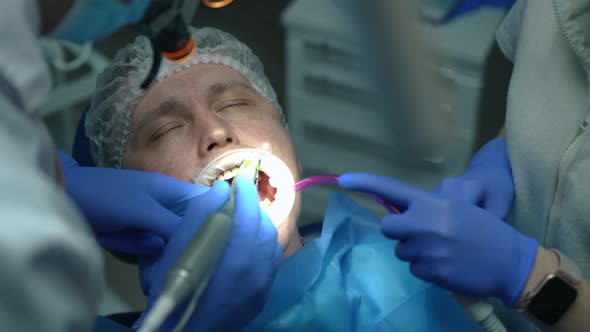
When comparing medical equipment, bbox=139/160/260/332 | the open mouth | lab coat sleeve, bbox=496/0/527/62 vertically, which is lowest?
the open mouth

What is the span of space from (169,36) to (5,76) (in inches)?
11.7

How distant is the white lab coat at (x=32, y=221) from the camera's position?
69cm

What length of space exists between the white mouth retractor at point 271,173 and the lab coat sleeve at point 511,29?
0.65 meters

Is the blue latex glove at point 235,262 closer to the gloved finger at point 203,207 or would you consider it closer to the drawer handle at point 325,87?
the gloved finger at point 203,207

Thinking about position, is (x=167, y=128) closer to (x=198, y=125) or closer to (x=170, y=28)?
(x=198, y=125)

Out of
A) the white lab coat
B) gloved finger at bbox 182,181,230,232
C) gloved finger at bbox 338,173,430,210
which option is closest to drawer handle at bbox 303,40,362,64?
gloved finger at bbox 338,173,430,210

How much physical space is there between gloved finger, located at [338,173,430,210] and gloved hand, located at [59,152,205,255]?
33 centimetres

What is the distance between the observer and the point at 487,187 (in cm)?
166

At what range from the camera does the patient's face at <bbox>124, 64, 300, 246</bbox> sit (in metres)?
1.66

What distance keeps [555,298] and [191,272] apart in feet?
2.51

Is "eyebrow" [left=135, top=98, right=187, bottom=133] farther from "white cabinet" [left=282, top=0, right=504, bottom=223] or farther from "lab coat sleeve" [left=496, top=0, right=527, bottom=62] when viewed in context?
"lab coat sleeve" [left=496, top=0, right=527, bottom=62]

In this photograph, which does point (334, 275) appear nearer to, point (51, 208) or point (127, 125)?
point (127, 125)

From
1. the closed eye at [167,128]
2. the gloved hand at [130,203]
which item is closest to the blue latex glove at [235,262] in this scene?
the gloved hand at [130,203]

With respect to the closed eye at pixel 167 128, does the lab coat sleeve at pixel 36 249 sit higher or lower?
higher
